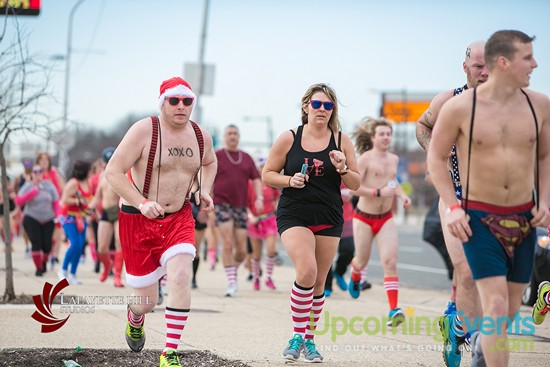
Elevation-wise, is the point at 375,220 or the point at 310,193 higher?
the point at 310,193

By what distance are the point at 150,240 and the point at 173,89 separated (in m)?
1.16

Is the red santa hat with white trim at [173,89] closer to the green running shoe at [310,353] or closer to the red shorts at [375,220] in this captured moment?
the green running shoe at [310,353]

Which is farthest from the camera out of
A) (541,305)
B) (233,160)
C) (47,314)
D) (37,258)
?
(37,258)

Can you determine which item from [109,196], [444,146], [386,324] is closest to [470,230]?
[444,146]

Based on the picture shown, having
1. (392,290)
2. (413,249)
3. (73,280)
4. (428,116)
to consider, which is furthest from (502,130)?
(413,249)

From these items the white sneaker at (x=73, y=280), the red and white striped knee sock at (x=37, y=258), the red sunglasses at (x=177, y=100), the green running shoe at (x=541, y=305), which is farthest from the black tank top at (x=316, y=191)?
the red and white striped knee sock at (x=37, y=258)

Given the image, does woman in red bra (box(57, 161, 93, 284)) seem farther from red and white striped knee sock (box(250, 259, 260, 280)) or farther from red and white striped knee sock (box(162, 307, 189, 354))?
red and white striped knee sock (box(162, 307, 189, 354))

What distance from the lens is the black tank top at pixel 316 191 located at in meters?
7.52

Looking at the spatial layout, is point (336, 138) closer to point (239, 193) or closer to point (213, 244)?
point (239, 193)

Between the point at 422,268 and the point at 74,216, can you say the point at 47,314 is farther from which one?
the point at 422,268

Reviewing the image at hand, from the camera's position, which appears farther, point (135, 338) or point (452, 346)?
point (135, 338)

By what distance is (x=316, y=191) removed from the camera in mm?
7551

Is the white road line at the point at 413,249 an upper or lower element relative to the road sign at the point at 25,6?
lower

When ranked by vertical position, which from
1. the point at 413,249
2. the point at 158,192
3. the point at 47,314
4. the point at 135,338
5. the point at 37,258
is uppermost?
the point at 158,192
